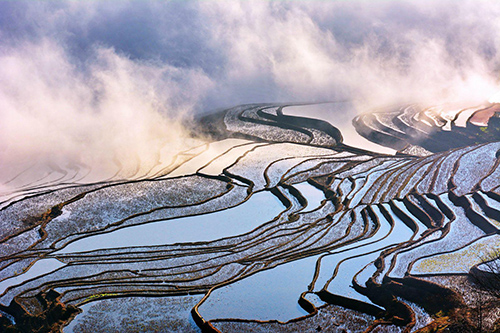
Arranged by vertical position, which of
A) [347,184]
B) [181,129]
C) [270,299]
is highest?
[181,129]

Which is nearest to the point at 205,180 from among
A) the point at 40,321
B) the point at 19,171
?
the point at 19,171

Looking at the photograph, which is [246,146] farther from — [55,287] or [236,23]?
[236,23]

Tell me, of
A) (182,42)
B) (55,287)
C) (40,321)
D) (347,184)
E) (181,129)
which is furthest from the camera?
(182,42)

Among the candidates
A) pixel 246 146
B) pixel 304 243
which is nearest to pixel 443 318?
pixel 304 243

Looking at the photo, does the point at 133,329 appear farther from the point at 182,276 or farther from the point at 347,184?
the point at 347,184

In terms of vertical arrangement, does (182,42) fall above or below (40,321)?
above

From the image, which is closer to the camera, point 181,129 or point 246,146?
point 246,146

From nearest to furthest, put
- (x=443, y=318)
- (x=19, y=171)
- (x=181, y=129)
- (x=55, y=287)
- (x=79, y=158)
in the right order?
(x=443, y=318), (x=55, y=287), (x=19, y=171), (x=79, y=158), (x=181, y=129)
